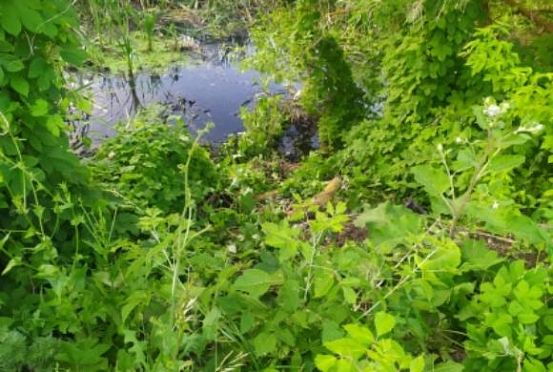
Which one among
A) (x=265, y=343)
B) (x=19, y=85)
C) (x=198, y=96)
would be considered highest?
(x=198, y=96)

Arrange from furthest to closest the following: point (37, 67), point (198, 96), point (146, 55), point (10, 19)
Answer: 1. point (146, 55)
2. point (198, 96)
3. point (37, 67)
4. point (10, 19)

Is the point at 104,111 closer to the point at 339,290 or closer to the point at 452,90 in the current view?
the point at 452,90

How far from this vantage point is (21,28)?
73.9 inches

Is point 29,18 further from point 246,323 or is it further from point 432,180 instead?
point 432,180

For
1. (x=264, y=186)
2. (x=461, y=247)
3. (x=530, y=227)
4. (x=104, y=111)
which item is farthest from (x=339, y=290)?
(x=104, y=111)

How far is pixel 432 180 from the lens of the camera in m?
1.45

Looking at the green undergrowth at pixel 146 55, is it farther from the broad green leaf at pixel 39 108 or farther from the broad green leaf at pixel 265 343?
the broad green leaf at pixel 265 343

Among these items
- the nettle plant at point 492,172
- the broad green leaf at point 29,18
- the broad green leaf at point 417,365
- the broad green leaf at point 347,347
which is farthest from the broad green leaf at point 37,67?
the broad green leaf at point 417,365

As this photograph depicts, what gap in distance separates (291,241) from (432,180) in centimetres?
41

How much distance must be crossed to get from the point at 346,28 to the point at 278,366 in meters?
4.98

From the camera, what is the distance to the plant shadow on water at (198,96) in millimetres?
6414

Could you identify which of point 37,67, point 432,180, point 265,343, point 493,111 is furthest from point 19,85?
point 493,111

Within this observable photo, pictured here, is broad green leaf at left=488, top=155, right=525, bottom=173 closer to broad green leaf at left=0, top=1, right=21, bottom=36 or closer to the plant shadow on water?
broad green leaf at left=0, top=1, right=21, bottom=36

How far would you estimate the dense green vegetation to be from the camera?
1319mm
